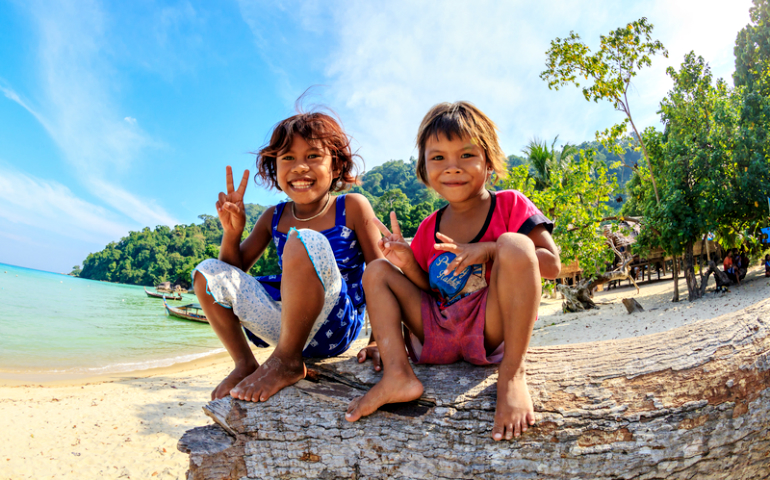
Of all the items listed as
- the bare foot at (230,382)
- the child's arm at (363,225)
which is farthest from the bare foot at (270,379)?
the child's arm at (363,225)

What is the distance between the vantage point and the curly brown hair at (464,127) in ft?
6.45

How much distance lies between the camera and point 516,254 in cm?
157

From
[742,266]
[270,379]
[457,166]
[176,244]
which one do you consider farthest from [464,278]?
[176,244]

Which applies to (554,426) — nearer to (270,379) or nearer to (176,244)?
(270,379)

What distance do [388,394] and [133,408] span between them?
7595 mm

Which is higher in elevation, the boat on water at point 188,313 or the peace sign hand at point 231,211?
the peace sign hand at point 231,211

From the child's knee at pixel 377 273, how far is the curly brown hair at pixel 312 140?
93 centimetres

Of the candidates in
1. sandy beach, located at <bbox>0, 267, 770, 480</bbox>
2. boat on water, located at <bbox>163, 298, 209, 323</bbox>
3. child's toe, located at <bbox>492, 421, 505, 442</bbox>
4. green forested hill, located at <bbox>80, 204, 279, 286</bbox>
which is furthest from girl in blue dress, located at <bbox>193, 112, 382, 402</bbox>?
green forested hill, located at <bbox>80, 204, 279, 286</bbox>

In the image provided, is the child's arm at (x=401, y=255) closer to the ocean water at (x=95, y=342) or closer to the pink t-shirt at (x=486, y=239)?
the pink t-shirt at (x=486, y=239)

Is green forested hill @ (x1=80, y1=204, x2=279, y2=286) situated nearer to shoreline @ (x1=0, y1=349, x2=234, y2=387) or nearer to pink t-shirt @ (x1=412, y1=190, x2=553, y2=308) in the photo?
shoreline @ (x1=0, y1=349, x2=234, y2=387)

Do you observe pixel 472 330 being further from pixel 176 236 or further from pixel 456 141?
pixel 176 236

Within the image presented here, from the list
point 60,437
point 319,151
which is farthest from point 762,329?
point 60,437

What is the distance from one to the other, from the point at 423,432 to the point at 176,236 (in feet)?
270

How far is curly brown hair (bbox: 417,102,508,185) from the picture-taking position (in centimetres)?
196
